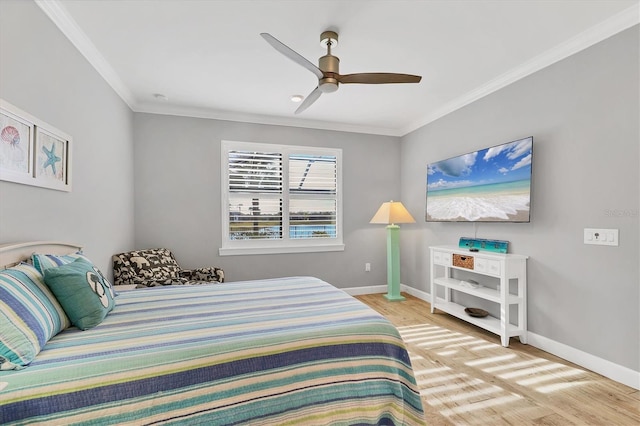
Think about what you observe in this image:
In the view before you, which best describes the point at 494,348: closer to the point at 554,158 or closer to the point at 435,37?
the point at 554,158

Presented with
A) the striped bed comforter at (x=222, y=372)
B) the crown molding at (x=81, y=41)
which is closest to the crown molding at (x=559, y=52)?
the striped bed comforter at (x=222, y=372)

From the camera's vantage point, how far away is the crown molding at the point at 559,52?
2.13 meters

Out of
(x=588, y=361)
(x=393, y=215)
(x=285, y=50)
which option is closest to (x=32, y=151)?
(x=285, y=50)

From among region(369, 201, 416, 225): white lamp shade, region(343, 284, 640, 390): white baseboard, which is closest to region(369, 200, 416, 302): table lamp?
region(369, 201, 416, 225): white lamp shade

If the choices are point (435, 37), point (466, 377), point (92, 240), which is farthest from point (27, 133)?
point (466, 377)

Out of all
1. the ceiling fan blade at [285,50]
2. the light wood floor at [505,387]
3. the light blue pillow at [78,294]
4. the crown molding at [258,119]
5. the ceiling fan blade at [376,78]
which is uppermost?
the crown molding at [258,119]

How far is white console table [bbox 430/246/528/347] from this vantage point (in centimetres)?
280

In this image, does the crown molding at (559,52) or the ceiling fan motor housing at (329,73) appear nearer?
the crown molding at (559,52)

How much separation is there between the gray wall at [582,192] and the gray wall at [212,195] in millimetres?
1889

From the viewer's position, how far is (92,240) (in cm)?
259

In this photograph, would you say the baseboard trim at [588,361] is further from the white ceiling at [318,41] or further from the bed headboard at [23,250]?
the bed headboard at [23,250]

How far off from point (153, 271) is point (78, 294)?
193cm

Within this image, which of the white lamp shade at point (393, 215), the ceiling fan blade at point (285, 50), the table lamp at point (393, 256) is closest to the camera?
the ceiling fan blade at point (285, 50)

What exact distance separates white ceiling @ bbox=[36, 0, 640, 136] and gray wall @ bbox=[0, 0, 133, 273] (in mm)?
206
